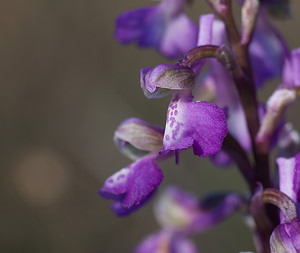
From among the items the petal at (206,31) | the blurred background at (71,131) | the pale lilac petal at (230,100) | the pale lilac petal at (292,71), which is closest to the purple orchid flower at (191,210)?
the pale lilac petal at (230,100)

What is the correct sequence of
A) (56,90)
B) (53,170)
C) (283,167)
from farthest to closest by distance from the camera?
(56,90), (53,170), (283,167)

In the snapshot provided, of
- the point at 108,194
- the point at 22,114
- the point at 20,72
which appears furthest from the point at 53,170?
the point at 108,194

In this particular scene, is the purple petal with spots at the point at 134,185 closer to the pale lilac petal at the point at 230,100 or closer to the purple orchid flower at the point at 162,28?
the pale lilac petal at the point at 230,100

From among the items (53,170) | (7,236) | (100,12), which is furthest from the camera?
(100,12)

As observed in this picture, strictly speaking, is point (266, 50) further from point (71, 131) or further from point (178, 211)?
point (71, 131)

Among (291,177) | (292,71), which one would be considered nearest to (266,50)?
(292,71)

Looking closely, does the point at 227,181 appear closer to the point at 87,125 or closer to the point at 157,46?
the point at 87,125

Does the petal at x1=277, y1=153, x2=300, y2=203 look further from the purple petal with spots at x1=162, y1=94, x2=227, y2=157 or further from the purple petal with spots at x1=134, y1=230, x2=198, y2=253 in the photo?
the purple petal with spots at x1=134, y1=230, x2=198, y2=253
